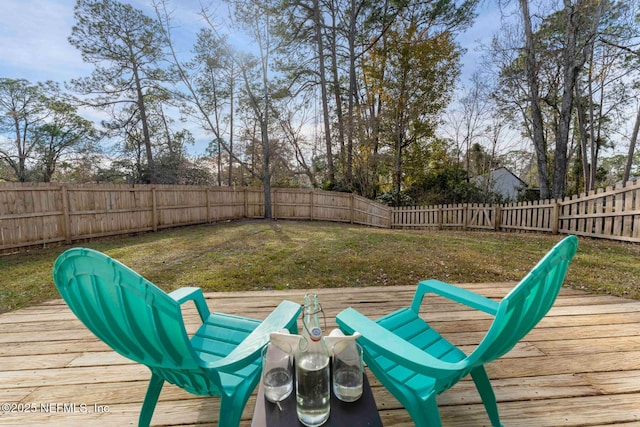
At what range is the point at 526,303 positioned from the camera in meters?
0.95

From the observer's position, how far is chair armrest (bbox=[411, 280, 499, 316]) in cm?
140

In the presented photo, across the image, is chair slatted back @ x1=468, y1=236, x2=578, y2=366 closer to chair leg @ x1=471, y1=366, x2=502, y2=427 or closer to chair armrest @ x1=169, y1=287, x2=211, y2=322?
chair leg @ x1=471, y1=366, x2=502, y2=427

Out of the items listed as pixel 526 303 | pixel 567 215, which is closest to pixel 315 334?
pixel 526 303

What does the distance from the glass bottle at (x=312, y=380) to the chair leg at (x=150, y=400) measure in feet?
2.32

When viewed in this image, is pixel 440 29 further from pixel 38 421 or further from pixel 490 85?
pixel 38 421

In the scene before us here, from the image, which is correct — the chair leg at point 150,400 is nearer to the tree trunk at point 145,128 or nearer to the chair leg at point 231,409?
the chair leg at point 231,409

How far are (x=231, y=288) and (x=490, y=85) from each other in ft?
46.5

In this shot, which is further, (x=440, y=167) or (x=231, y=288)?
(x=440, y=167)

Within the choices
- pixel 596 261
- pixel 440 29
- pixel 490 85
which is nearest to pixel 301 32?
pixel 440 29

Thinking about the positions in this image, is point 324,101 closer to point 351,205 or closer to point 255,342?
point 351,205

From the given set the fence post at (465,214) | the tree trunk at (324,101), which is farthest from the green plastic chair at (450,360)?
the tree trunk at (324,101)

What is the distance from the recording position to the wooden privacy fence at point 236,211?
5426mm

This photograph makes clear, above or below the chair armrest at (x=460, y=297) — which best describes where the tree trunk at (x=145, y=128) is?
above

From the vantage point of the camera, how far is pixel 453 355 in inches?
52.0
